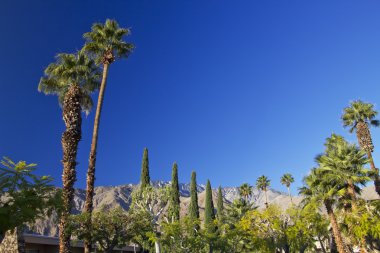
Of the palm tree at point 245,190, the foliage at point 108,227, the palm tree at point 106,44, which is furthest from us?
the palm tree at point 245,190

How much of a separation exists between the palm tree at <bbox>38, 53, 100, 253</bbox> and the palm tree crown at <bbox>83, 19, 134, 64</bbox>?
3.80ft

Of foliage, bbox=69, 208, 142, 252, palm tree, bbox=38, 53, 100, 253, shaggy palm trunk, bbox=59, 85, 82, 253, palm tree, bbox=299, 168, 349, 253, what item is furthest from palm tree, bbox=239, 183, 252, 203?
shaggy palm trunk, bbox=59, 85, 82, 253

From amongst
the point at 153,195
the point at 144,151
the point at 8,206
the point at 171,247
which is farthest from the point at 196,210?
the point at 8,206

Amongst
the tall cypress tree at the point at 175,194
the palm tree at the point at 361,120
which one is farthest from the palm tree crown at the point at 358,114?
the tall cypress tree at the point at 175,194

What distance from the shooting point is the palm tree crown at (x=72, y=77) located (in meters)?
31.9

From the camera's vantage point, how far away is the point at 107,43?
34812mm

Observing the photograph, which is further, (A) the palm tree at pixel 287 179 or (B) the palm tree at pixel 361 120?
(A) the palm tree at pixel 287 179

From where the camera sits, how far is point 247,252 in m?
57.7

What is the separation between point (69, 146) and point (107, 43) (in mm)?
11512

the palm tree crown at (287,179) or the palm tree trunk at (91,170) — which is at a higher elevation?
the palm tree crown at (287,179)

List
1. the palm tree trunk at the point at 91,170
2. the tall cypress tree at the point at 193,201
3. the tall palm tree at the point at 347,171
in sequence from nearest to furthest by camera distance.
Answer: the palm tree trunk at the point at 91,170 < the tall palm tree at the point at 347,171 < the tall cypress tree at the point at 193,201

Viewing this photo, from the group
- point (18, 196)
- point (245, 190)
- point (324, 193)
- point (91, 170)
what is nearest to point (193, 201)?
point (245, 190)

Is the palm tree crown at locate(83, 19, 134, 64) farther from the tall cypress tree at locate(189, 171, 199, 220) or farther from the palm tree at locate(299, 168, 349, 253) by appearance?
the tall cypress tree at locate(189, 171, 199, 220)

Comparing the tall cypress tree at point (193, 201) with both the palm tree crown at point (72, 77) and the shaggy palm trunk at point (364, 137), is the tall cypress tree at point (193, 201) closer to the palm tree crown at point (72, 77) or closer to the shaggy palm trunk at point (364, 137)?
the shaggy palm trunk at point (364, 137)
